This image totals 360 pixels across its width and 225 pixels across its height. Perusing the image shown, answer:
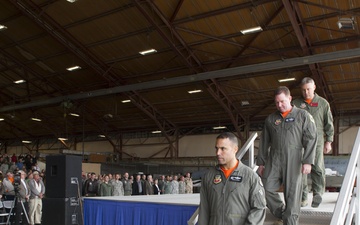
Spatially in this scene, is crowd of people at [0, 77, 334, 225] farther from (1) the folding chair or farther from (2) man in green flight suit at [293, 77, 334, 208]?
(1) the folding chair

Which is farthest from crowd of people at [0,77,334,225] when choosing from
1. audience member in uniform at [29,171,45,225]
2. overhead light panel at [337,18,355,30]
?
audience member in uniform at [29,171,45,225]

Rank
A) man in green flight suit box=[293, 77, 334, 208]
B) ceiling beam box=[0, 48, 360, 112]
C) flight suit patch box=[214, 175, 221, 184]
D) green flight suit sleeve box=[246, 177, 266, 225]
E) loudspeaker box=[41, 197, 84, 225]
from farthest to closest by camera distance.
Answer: ceiling beam box=[0, 48, 360, 112]
loudspeaker box=[41, 197, 84, 225]
man in green flight suit box=[293, 77, 334, 208]
flight suit patch box=[214, 175, 221, 184]
green flight suit sleeve box=[246, 177, 266, 225]

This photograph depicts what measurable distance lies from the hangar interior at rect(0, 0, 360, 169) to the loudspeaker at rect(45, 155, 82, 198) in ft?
31.0

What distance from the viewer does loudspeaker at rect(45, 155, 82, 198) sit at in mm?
8391

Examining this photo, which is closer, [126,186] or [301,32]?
[301,32]

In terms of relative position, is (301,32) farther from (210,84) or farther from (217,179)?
(217,179)

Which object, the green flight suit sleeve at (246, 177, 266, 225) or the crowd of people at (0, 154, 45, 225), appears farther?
the crowd of people at (0, 154, 45, 225)

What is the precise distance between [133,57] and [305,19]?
29.6ft

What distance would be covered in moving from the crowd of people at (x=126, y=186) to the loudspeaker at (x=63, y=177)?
7.45 m

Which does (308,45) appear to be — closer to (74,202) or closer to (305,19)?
(305,19)

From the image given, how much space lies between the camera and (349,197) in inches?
152

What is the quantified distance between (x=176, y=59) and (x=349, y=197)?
17206mm

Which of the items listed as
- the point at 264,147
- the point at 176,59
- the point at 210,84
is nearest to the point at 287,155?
the point at 264,147

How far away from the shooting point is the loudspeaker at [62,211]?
817cm
